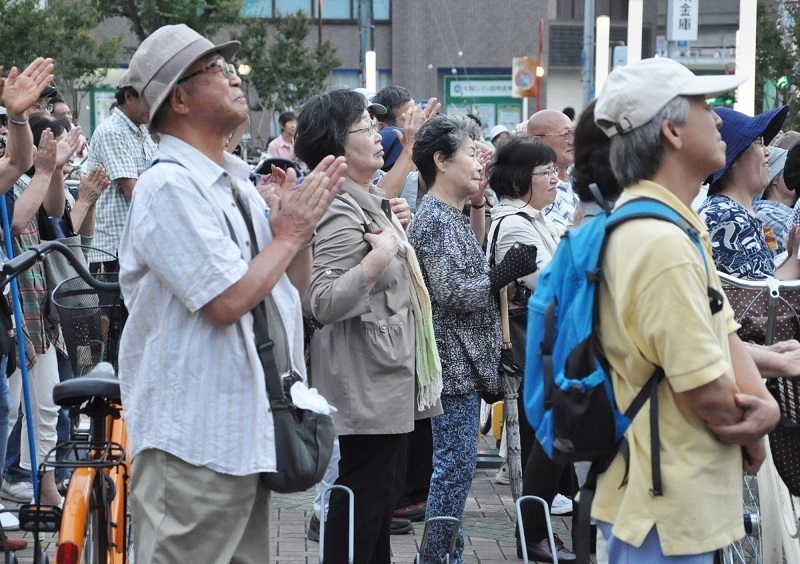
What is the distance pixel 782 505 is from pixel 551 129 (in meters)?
3.64

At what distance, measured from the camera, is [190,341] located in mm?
3090

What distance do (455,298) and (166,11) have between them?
29.1 metres

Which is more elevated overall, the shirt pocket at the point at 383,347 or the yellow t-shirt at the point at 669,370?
the yellow t-shirt at the point at 669,370

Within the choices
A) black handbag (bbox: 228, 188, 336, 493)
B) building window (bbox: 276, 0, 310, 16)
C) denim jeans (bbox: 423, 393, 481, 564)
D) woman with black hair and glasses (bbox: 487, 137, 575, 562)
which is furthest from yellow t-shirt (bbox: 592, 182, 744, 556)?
building window (bbox: 276, 0, 310, 16)

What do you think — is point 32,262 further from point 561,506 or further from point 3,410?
point 561,506

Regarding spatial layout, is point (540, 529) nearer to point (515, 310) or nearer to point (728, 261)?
point (515, 310)

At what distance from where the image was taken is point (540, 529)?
605cm

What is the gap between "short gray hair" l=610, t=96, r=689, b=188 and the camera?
3.00m

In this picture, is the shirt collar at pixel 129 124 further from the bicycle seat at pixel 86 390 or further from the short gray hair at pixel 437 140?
the bicycle seat at pixel 86 390

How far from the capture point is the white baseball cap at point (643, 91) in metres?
2.99

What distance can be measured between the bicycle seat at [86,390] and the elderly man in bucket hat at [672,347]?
5.82 ft

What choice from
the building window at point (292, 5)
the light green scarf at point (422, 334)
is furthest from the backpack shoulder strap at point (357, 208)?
the building window at point (292, 5)

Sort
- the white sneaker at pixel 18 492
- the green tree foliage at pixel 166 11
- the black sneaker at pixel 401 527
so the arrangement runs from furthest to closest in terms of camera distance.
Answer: the green tree foliage at pixel 166 11
the white sneaker at pixel 18 492
the black sneaker at pixel 401 527

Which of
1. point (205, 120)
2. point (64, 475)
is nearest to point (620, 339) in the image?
point (205, 120)
